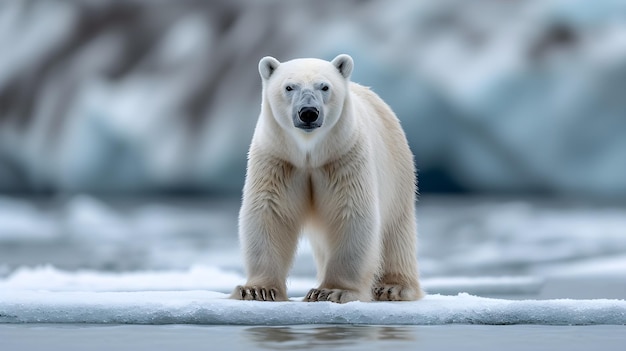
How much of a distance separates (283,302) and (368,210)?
95 cm

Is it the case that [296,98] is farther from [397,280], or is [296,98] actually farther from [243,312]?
[397,280]

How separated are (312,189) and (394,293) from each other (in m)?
1.01

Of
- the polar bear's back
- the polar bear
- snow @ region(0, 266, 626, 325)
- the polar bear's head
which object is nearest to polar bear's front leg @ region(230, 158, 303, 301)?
the polar bear

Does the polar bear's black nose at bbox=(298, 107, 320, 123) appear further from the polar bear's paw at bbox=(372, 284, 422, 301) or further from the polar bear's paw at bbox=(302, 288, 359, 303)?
the polar bear's paw at bbox=(372, 284, 422, 301)

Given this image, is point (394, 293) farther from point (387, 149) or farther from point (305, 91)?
point (305, 91)

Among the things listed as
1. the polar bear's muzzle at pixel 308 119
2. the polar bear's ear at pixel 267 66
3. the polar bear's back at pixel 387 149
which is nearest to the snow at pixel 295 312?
the polar bear's muzzle at pixel 308 119

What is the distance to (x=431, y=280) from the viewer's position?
11.4 m

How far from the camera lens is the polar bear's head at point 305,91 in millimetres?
6316

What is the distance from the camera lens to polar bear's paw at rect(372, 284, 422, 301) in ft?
23.9

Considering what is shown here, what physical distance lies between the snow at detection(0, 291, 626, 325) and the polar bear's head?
42.9 inches

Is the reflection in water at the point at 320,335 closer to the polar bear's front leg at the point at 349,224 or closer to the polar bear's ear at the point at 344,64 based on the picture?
the polar bear's front leg at the point at 349,224

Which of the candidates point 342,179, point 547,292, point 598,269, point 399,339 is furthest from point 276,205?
point 598,269

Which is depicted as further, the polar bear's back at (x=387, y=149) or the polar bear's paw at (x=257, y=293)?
the polar bear's back at (x=387, y=149)

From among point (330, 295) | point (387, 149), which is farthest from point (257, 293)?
point (387, 149)
